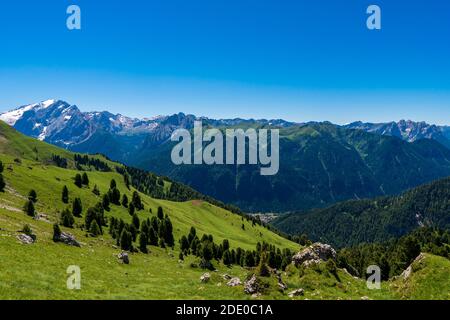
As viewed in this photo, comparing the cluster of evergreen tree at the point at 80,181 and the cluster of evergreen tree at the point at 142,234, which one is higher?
the cluster of evergreen tree at the point at 80,181

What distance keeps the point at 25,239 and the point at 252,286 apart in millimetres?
37502

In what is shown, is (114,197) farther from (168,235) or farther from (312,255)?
(312,255)

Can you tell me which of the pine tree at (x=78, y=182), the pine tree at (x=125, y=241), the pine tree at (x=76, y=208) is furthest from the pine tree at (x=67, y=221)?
the pine tree at (x=78, y=182)

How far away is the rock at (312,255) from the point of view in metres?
62.5

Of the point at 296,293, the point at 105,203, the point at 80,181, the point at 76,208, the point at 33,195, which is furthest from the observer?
the point at 80,181

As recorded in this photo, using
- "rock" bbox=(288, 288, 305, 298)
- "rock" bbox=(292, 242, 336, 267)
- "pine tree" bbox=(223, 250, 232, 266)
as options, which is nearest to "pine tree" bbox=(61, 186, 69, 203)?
"pine tree" bbox=(223, 250, 232, 266)

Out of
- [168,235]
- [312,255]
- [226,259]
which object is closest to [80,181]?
[168,235]

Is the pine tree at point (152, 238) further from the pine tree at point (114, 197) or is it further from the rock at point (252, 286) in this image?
the rock at point (252, 286)

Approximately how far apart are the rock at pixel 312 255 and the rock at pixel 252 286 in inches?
623

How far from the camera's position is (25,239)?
62125 millimetres

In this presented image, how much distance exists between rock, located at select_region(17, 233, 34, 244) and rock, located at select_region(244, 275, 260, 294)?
35798 mm
